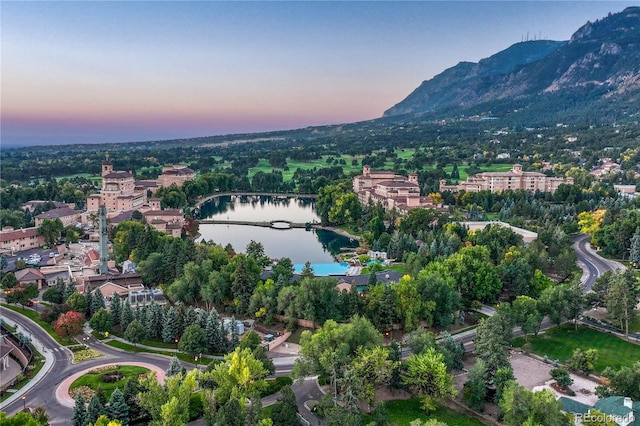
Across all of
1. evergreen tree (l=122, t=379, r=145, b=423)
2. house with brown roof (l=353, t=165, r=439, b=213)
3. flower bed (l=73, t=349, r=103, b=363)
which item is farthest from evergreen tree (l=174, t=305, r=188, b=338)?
house with brown roof (l=353, t=165, r=439, b=213)

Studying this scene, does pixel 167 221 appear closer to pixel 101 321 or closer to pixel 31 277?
pixel 31 277

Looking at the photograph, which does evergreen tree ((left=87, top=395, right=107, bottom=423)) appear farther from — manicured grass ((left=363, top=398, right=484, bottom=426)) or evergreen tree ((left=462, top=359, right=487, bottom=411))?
evergreen tree ((left=462, top=359, right=487, bottom=411))

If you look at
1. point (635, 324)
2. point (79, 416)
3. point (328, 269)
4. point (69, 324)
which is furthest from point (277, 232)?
point (79, 416)

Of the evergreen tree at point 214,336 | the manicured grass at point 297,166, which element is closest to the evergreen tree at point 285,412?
the evergreen tree at point 214,336

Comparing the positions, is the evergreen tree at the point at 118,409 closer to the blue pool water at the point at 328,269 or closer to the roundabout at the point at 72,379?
the roundabout at the point at 72,379

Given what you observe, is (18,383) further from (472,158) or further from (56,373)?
(472,158)

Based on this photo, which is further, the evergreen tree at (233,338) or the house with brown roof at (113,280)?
the house with brown roof at (113,280)
